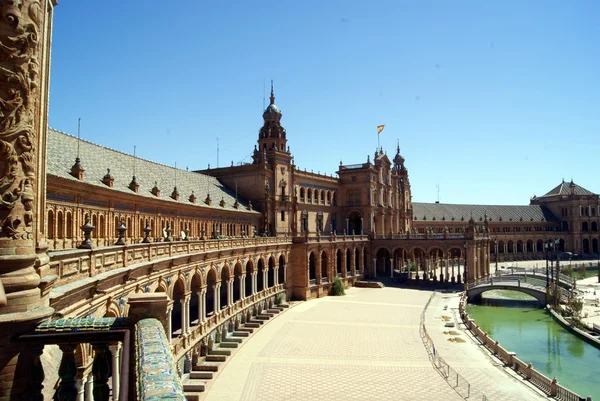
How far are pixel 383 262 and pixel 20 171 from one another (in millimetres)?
73485

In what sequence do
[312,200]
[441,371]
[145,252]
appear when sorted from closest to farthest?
[145,252], [441,371], [312,200]

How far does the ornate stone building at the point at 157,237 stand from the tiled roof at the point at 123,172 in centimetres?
19

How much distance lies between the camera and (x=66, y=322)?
657 centimetres

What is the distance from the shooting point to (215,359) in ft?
102

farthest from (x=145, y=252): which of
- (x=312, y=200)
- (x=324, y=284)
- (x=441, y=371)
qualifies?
(x=312, y=200)

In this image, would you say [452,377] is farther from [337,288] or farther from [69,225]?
[337,288]

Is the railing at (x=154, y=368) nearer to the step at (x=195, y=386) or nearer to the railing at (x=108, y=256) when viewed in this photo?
the railing at (x=108, y=256)

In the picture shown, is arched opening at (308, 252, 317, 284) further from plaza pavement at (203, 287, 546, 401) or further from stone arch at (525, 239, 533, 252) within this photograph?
stone arch at (525, 239, 533, 252)

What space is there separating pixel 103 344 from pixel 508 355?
3353cm

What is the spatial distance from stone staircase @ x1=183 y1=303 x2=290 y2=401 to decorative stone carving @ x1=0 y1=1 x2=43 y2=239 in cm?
1864

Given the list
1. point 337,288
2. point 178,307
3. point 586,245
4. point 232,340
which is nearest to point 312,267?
point 337,288

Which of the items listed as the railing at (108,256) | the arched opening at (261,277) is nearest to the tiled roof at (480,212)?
the arched opening at (261,277)

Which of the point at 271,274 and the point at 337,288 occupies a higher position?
the point at 271,274

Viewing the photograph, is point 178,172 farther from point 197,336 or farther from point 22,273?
point 22,273
